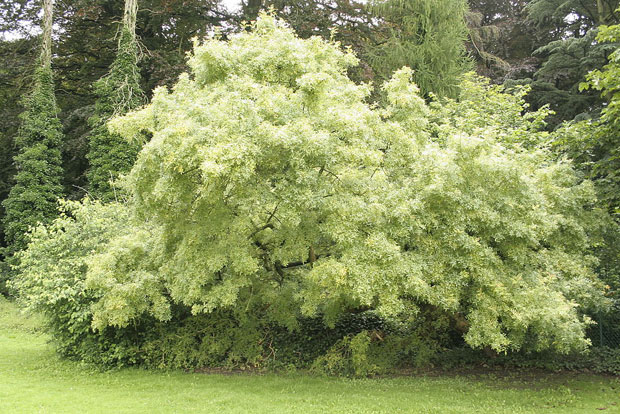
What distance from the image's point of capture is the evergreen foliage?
19.1 meters

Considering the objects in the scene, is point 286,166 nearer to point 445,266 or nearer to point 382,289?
point 382,289

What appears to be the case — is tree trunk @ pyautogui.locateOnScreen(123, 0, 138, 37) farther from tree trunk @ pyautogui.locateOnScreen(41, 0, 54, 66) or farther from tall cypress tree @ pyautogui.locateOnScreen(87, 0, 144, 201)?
tree trunk @ pyautogui.locateOnScreen(41, 0, 54, 66)

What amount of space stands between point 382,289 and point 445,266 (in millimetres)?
1339

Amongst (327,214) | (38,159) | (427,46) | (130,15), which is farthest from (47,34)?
(327,214)

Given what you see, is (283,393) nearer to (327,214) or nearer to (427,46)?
(327,214)

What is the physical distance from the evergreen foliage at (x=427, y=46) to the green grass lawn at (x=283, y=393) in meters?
12.0

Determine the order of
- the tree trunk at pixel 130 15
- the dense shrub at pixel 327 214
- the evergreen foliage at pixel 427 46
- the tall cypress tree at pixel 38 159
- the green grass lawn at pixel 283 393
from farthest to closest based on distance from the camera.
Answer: the tall cypress tree at pixel 38 159
the tree trunk at pixel 130 15
the evergreen foliage at pixel 427 46
the green grass lawn at pixel 283 393
the dense shrub at pixel 327 214

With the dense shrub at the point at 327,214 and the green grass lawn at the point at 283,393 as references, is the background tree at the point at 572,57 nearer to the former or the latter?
the dense shrub at the point at 327,214

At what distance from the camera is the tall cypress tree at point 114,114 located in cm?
1898

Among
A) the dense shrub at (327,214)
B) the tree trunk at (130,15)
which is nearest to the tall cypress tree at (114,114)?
the tree trunk at (130,15)

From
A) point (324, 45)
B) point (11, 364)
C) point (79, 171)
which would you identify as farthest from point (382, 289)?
point (79, 171)

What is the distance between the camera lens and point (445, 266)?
8.91m

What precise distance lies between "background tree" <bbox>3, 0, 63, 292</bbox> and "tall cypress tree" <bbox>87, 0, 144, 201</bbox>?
2803 millimetres

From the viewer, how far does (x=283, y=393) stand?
32.9 ft
